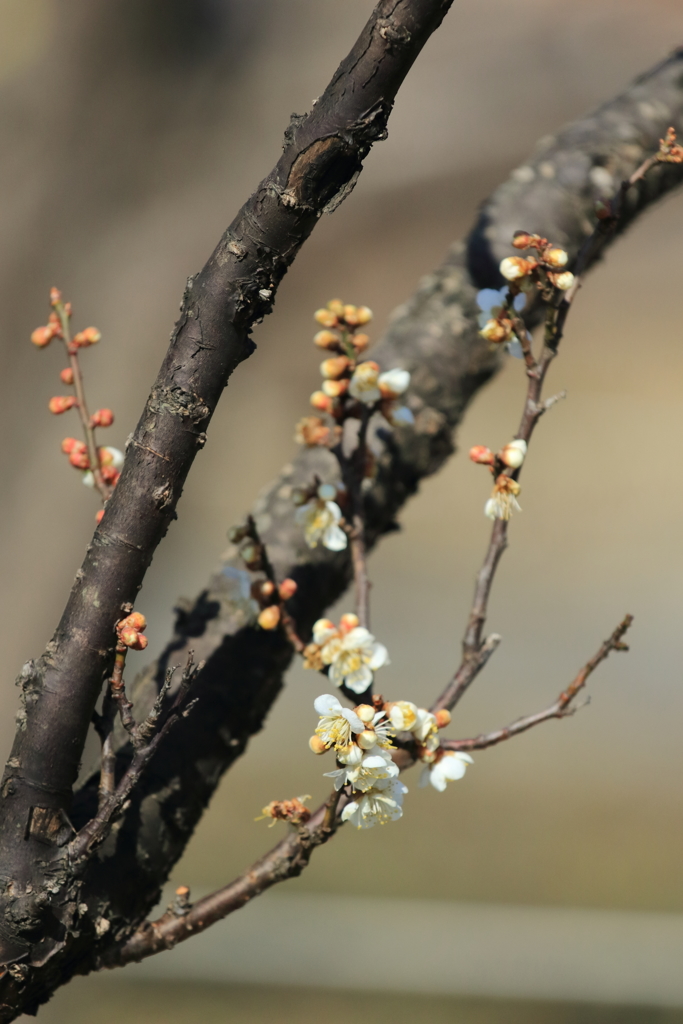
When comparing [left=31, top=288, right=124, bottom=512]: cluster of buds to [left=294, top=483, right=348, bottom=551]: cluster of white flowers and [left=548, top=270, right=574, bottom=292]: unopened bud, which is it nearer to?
[left=294, top=483, right=348, bottom=551]: cluster of white flowers

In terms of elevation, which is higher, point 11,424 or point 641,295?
point 641,295

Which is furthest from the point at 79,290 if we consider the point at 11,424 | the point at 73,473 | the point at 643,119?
the point at 643,119

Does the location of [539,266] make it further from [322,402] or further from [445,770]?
[445,770]

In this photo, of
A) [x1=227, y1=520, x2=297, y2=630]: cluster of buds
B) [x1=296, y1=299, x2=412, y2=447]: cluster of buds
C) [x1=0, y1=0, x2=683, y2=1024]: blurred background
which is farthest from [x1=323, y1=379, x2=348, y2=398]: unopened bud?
[x1=0, y1=0, x2=683, y2=1024]: blurred background

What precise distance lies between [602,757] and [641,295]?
10.7ft

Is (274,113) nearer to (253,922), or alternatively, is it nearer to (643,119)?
(643,119)

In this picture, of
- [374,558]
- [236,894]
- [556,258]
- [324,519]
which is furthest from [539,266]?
[374,558]

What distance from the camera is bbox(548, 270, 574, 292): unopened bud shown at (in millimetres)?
501

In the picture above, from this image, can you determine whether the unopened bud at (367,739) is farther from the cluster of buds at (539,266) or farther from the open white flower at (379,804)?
the cluster of buds at (539,266)

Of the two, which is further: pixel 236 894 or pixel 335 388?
pixel 335 388

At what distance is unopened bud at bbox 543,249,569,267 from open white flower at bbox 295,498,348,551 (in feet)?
0.78

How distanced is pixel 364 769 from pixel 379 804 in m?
0.03

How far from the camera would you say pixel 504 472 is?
53 centimetres

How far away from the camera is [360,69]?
40 centimetres
